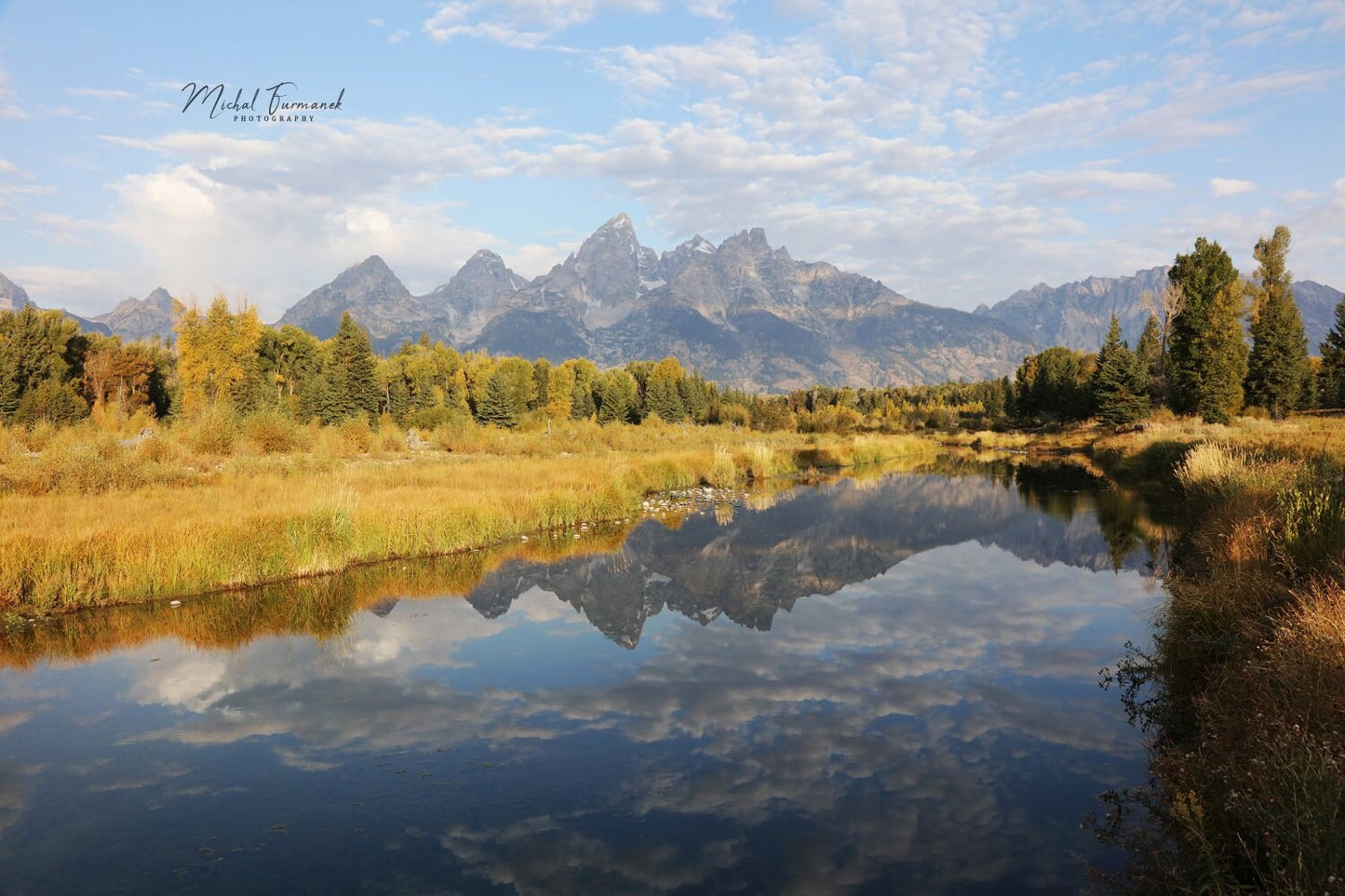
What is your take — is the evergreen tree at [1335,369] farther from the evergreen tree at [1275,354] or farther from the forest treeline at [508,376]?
the evergreen tree at [1275,354]

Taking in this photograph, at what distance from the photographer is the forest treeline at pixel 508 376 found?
47.6 metres

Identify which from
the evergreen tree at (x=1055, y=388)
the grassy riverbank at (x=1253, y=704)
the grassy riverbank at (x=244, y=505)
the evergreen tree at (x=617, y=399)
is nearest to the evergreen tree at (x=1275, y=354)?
the evergreen tree at (x=1055, y=388)

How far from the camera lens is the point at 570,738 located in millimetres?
8953

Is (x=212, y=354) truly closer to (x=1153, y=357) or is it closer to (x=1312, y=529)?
(x=1312, y=529)

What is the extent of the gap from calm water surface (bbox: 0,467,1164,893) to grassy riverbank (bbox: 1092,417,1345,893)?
2.41 feet

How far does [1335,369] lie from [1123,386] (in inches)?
647

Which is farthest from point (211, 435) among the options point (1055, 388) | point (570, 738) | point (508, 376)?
point (1055, 388)

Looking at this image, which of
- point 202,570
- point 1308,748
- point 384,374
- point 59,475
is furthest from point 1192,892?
point 384,374

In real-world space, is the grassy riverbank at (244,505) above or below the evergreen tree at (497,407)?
below

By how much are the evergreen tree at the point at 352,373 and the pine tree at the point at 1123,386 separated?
61068 millimetres

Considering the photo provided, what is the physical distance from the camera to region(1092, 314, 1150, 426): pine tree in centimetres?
5416

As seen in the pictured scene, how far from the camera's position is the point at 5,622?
41.0ft

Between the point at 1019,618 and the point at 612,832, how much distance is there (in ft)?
34.6

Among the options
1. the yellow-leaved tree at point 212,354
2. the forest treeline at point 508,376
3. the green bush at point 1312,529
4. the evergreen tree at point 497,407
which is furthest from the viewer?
the evergreen tree at point 497,407
